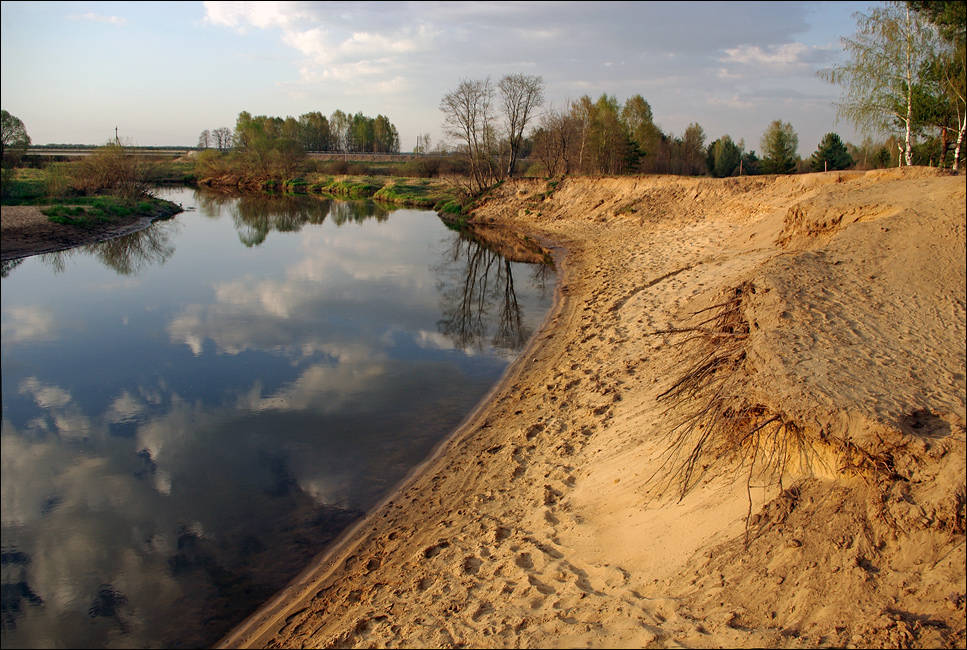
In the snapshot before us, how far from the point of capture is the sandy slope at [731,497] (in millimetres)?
3926

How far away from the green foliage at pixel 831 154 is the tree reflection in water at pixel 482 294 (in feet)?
108

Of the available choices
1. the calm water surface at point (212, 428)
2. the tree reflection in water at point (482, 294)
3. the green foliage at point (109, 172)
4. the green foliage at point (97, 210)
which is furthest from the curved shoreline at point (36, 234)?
Answer: the tree reflection in water at point (482, 294)

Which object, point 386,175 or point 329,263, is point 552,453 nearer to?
point 329,263

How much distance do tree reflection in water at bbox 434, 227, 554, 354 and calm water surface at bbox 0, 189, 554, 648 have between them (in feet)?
0.37

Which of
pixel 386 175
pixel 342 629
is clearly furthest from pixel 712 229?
pixel 386 175

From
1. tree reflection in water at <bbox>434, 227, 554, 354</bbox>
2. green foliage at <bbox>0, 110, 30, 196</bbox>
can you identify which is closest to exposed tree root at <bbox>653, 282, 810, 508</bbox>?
tree reflection in water at <bbox>434, 227, 554, 354</bbox>

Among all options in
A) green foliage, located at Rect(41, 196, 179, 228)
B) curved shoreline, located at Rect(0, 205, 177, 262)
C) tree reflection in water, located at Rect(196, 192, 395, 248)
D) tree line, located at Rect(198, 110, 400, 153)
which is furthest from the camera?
tree line, located at Rect(198, 110, 400, 153)

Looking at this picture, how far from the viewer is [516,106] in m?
42.4

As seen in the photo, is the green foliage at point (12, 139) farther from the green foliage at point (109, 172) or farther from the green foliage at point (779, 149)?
the green foliage at point (779, 149)

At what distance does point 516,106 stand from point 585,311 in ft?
108

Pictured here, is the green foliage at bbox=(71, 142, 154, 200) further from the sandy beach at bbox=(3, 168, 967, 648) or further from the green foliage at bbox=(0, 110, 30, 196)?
the sandy beach at bbox=(3, 168, 967, 648)

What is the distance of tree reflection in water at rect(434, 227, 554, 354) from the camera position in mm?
13348

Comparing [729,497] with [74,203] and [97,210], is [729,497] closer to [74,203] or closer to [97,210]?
[97,210]

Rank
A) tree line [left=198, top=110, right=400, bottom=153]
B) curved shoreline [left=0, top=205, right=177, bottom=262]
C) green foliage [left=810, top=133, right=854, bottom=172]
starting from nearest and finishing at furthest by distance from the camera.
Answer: curved shoreline [left=0, top=205, right=177, bottom=262] → green foliage [left=810, top=133, right=854, bottom=172] → tree line [left=198, top=110, right=400, bottom=153]
